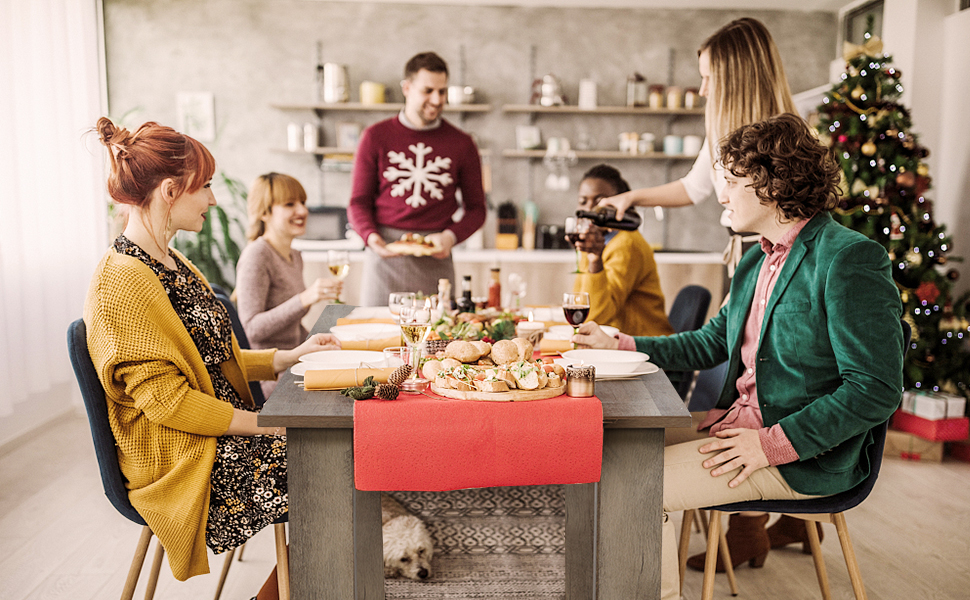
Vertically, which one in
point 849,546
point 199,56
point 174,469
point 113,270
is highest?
point 199,56

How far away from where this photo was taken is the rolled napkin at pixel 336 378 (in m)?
1.36

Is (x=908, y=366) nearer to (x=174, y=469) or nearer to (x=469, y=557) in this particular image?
(x=469, y=557)

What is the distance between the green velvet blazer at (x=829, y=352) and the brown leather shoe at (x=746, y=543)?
0.82m

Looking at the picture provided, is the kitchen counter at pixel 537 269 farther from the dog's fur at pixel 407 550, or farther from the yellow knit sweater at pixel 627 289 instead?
the dog's fur at pixel 407 550

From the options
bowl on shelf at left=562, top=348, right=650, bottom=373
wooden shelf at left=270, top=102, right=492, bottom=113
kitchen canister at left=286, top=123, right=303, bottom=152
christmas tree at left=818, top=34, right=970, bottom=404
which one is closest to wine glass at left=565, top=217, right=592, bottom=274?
bowl on shelf at left=562, top=348, right=650, bottom=373

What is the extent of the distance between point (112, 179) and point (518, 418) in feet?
3.45

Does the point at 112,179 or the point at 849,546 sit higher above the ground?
the point at 112,179

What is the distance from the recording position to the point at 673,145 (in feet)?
17.7

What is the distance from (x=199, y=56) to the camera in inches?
208

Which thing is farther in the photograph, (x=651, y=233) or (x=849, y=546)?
(x=651, y=233)

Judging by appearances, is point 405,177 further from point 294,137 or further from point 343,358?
point 294,137

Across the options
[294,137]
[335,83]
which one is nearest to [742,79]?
[335,83]

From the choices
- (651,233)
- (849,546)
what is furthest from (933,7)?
(849,546)

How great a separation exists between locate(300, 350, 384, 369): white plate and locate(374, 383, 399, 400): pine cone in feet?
0.69
